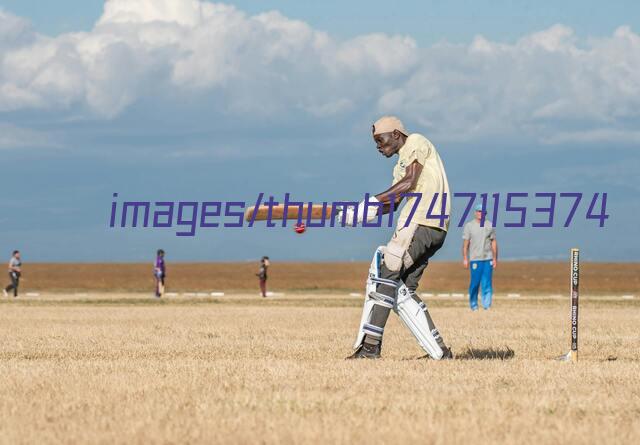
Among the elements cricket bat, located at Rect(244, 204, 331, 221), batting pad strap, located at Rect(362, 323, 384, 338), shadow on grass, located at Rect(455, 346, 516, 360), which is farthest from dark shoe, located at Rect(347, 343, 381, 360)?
cricket bat, located at Rect(244, 204, 331, 221)

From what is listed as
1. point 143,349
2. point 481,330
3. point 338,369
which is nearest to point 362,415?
point 338,369

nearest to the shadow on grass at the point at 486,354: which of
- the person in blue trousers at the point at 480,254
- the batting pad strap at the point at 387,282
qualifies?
the batting pad strap at the point at 387,282

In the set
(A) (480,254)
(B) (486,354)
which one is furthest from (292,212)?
(A) (480,254)

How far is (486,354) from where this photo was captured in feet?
43.6

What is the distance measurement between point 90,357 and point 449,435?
6785mm

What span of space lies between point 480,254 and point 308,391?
1793 centimetres

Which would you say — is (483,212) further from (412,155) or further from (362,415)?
(362,415)

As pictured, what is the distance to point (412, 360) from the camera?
11.7m

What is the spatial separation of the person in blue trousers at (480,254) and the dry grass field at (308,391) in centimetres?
992

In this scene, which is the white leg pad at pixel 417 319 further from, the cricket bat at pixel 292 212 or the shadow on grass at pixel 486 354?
the cricket bat at pixel 292 212

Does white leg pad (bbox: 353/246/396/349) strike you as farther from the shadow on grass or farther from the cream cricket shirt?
the shadow on grass

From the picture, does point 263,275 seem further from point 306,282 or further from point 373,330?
point 306,282

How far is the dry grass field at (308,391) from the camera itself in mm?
6992

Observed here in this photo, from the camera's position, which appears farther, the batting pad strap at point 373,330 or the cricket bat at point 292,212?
the batting pad strap at point 373,330
